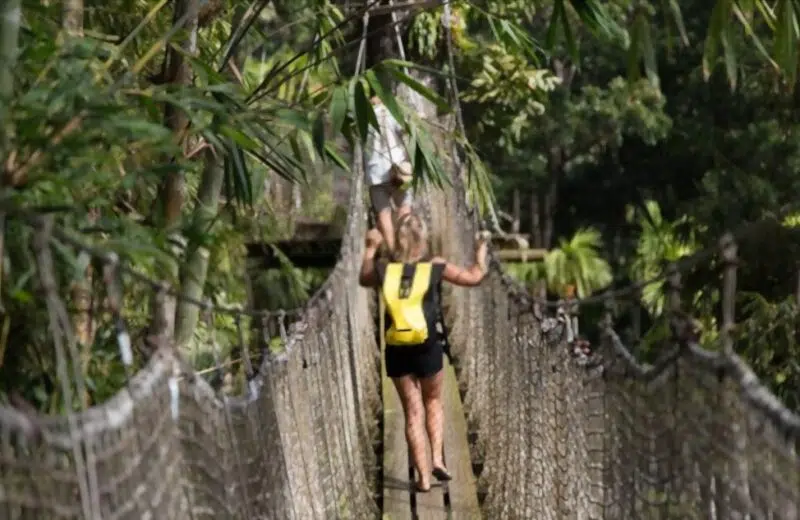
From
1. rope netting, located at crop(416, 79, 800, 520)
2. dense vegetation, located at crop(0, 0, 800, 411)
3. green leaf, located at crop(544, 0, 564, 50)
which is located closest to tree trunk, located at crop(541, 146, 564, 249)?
dense vegetation, located at crop(0, 0, 800, 411)

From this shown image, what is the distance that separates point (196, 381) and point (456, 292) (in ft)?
12.6

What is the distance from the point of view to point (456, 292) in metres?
6.16

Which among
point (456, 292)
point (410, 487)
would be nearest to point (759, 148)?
point (456, 292)

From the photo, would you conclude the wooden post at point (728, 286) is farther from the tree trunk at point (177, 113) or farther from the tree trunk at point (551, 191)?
the tree trunk at point (551, 191)

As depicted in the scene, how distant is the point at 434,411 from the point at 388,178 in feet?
5.05

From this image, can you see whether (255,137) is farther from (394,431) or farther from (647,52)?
(394,431)

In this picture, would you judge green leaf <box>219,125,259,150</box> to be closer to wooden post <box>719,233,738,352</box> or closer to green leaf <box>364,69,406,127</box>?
green leaf <box>364,69,406,127</box>

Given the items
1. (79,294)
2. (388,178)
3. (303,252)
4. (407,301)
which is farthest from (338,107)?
(303,252)

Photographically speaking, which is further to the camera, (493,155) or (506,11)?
(493,155)

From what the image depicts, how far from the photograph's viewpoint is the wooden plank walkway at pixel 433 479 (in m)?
4.12

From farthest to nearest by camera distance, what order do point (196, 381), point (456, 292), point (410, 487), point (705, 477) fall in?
point (456, 292), point (410, 487), point (196, 381), point (705, 477)

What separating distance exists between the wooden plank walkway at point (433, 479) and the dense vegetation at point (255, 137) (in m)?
0.67

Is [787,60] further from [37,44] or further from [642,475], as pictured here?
[37,44]

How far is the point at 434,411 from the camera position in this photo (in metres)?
4.16
